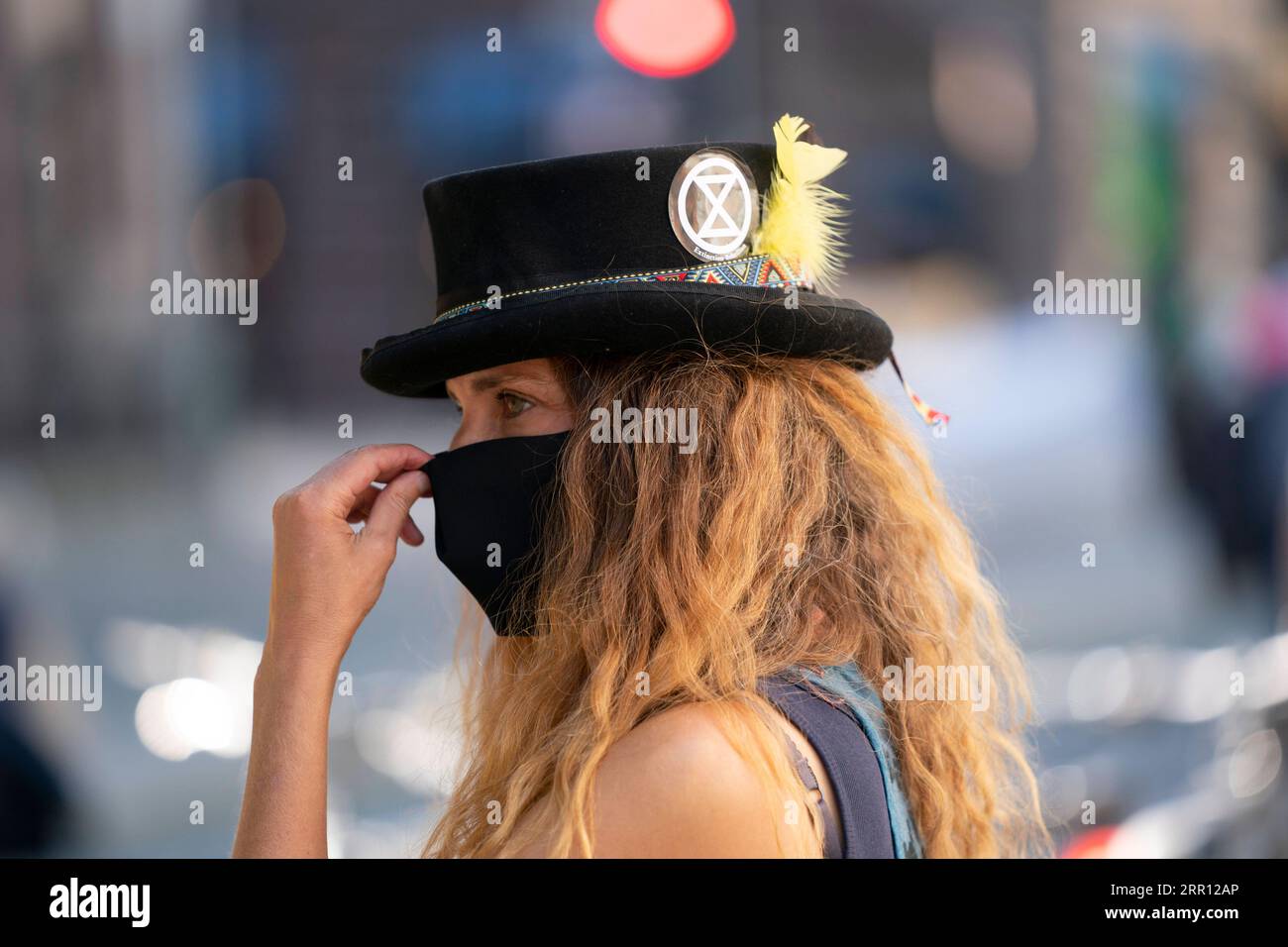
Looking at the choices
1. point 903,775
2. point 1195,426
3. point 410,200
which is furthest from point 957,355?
point 903,775

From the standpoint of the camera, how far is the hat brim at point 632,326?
1812 mm

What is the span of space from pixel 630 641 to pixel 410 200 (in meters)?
7.50

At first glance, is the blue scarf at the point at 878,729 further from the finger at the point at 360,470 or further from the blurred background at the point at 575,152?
the blurred background at the point at 575,152

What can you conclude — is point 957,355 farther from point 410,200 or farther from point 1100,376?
point 410,200

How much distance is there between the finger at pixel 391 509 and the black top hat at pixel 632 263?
188 mm

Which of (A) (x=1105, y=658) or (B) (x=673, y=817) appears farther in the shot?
(A) (x=1105, y=658)

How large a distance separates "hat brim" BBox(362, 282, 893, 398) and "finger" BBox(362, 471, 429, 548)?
0.66 ft

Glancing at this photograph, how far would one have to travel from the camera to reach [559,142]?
767 cm

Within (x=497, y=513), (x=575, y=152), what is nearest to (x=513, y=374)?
(x=497, y=513)

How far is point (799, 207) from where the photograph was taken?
80.0 inches

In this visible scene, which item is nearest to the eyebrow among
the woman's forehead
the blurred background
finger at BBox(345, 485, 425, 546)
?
the woman's forehead

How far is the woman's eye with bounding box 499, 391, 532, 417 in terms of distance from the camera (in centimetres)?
194

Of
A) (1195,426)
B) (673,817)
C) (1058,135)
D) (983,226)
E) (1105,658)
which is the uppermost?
(1058,135)

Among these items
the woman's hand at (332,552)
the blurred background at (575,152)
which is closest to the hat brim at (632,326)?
the woman's hand at (332,552)
